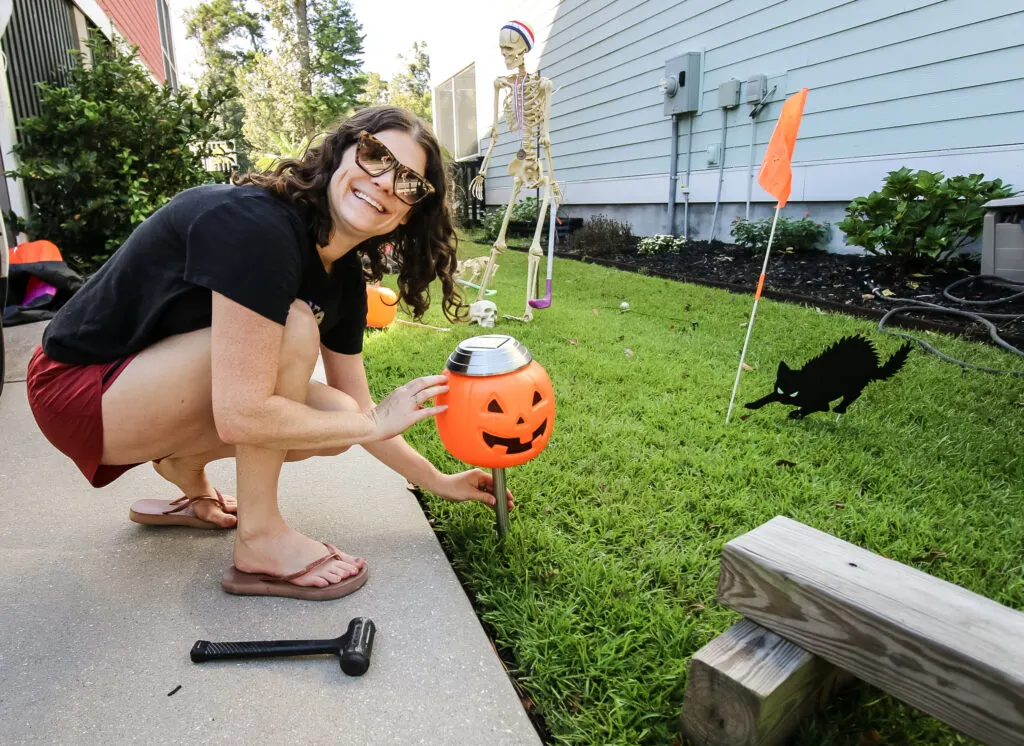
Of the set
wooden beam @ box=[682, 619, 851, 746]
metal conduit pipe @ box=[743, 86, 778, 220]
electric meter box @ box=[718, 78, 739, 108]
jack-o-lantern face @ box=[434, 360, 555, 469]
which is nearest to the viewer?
wooden beam @ box=[682, 619, 851, 746]

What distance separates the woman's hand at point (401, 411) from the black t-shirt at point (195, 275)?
0.33 m

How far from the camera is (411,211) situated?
1885 millimetres

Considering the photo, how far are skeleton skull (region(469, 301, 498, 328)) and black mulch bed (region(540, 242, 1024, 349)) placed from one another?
2.53 meters

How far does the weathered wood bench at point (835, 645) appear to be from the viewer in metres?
0.97

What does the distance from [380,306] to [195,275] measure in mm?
3267

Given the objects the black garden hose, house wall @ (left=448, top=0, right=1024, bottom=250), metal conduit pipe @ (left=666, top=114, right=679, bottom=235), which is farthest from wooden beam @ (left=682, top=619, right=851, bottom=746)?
metal conduit pipe @ (left=666, top=114, right=679, bottom=235)

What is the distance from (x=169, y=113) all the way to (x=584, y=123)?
7.10 m

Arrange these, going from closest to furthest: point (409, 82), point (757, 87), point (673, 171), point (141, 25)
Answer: point (757, 87)
point (673, 171)
point (141, 25)
point (409, 82)

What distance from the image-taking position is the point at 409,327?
4949mm

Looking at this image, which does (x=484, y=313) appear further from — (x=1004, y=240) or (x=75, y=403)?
(x=1004, y=240)

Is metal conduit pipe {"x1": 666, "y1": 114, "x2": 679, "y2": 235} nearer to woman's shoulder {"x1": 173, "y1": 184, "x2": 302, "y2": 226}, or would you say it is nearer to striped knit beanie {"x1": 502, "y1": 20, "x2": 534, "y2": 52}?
striped knit beanie {"x1": 502, "y1": 20, "x2": 534, "y2": 52}

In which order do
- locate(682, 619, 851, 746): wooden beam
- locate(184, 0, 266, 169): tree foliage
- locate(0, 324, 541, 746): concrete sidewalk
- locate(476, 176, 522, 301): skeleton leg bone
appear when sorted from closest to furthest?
locate(682, 619, 851, 746): wooden beam → locate(0, 324, 541, 746): concrete sidewalk → locate(476, 176, 522, 301): skeleton leg bone → locate(184, 0, 266, 169): tree foliage

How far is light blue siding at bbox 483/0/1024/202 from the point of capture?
5543 mm

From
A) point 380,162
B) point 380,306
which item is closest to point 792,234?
point 380,306
